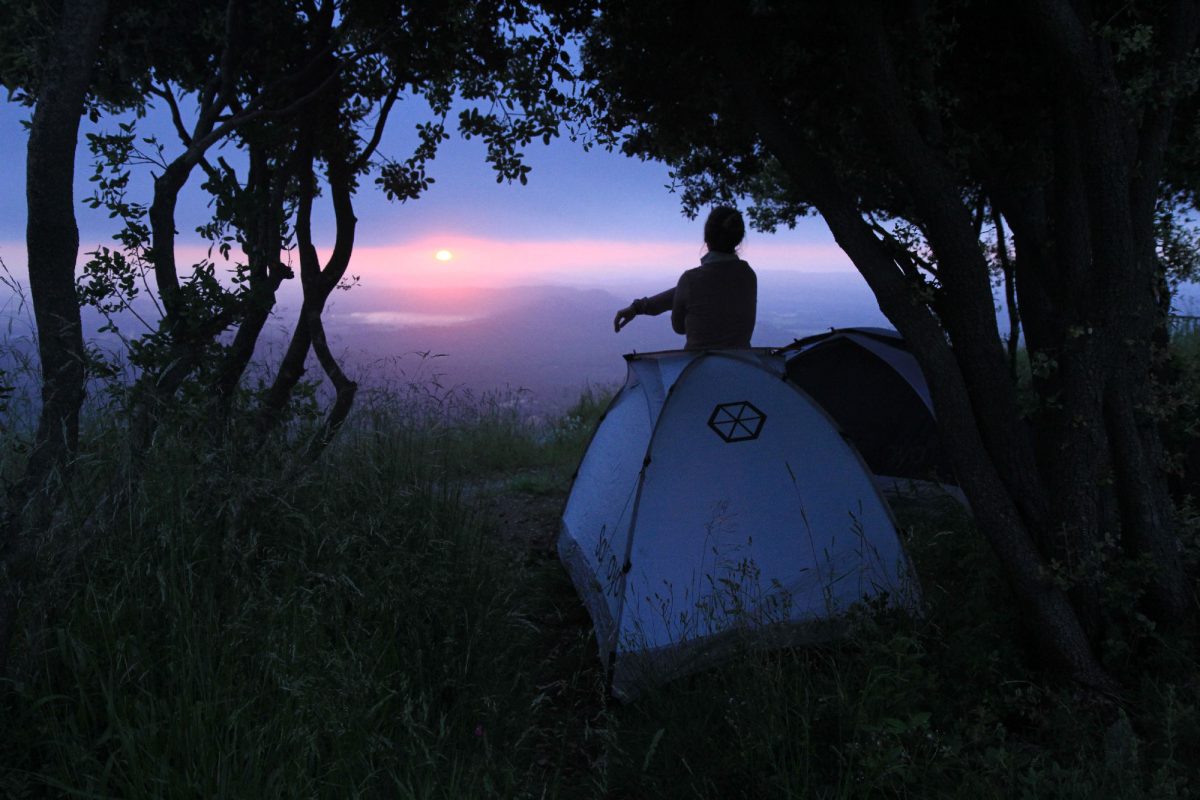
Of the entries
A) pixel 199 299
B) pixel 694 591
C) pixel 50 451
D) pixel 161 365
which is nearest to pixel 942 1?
pixel 694 591

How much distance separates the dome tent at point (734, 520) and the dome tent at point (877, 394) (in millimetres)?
2789

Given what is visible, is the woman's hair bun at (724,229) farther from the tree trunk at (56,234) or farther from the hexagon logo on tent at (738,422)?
the tree trunk at (56,234)

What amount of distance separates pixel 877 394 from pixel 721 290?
9.05 ft

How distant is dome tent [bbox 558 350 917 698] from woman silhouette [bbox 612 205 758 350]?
34.5 inches

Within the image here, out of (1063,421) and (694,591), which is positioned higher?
(1063,421)

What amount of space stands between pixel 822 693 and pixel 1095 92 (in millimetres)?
3189

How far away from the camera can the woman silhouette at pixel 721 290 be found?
18.4 ft

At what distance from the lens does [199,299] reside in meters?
4.28

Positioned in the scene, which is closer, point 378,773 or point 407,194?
point 378,773

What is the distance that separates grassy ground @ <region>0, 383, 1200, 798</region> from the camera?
2.79 meters

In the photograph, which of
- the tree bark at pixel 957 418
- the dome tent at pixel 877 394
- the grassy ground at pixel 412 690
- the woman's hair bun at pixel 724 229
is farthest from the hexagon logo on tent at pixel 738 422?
the dome tent at pixel 877 394

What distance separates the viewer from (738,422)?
4.60 meters

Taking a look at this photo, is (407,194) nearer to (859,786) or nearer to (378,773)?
(378,773)

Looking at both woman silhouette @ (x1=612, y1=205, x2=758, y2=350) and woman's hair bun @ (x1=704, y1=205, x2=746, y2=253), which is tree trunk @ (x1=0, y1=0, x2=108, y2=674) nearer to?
woman silhouette @ (x1=612, y1=205, x2=758, y2=350)
